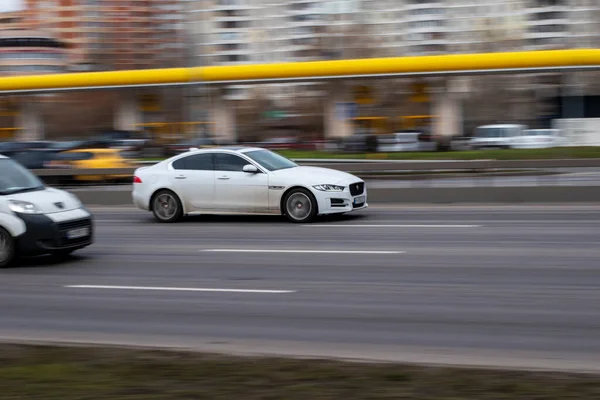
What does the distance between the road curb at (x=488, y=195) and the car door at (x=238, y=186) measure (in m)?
4.38

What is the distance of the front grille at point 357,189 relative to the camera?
1597cm

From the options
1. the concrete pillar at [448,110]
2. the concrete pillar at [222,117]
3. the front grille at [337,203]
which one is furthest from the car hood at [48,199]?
the concrete pillar at [222,117]

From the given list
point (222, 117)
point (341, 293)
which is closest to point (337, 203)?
point (341, 293)

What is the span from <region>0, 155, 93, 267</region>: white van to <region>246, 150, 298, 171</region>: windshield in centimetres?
506

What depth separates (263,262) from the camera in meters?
11.3

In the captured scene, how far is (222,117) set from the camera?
23688 mm

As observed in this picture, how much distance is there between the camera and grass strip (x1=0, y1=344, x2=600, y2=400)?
5.05 m

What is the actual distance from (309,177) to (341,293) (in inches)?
282

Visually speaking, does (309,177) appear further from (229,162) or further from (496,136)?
(496,136)

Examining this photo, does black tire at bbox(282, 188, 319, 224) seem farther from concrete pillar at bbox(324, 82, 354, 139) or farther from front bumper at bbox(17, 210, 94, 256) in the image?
concrete pillar at bbox(324, 82, 354, 139)

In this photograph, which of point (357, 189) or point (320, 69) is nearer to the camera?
point (357, 189)

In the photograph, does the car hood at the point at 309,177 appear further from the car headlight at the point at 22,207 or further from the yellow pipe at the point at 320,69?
the yellow pipe at the point at 320,69

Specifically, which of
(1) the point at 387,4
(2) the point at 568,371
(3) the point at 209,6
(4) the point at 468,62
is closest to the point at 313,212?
(4) the point at 468,62

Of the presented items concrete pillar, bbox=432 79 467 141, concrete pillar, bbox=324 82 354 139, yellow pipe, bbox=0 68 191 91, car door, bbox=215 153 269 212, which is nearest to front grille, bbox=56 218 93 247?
car door, bbox=215 153 269 212
